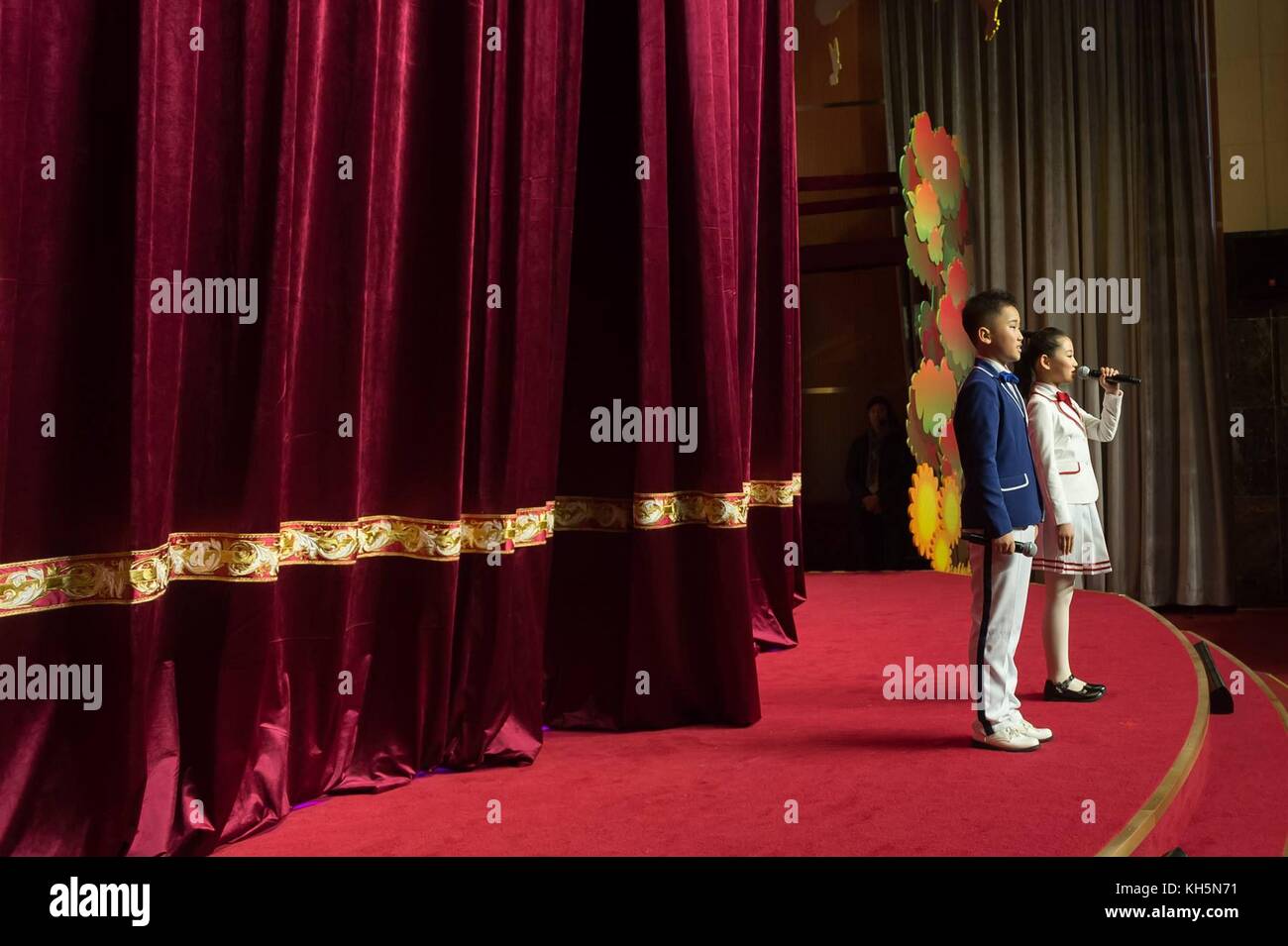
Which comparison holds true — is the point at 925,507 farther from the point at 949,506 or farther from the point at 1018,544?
the point at 1018,544

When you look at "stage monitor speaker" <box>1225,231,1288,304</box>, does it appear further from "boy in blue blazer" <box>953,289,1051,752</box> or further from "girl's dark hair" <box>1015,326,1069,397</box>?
"boy in blue blazer" <box>953,289,1051,752</box>

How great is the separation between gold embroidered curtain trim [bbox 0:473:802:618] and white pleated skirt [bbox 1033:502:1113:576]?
2.85 feet

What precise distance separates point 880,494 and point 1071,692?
3.70 m

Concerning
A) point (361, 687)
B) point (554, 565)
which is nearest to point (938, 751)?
point (554, 565)

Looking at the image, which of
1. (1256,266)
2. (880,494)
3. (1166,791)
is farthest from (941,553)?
(1166,791)

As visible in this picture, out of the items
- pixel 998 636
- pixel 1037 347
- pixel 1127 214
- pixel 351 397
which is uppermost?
pixel 1127 214

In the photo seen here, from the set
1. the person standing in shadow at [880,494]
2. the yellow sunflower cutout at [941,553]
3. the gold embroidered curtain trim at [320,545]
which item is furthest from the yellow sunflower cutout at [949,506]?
the gold embroidered curtain trim at [320,545]

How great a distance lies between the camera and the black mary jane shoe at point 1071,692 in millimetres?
3025

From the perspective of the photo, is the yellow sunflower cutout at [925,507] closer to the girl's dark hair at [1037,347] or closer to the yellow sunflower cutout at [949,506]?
the yellow sunflower cutout at [949,506]

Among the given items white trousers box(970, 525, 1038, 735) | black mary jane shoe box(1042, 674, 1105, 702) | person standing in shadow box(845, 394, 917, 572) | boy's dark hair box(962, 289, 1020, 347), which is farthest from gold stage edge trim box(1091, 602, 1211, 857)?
person standing in shadow box(845, 394, 917, 572)


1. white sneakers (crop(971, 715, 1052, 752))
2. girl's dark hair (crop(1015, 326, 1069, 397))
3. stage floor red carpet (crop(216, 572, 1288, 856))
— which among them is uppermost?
girl's dark hair (crop(1015, 326, 1069, 397))

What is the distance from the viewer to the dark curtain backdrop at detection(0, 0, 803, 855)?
6.27 feet

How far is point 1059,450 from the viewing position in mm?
3072

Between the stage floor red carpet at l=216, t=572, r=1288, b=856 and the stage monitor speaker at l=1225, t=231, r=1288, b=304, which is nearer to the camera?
the stage floor red carpet at l=216, t=572, r=1288, b=856
